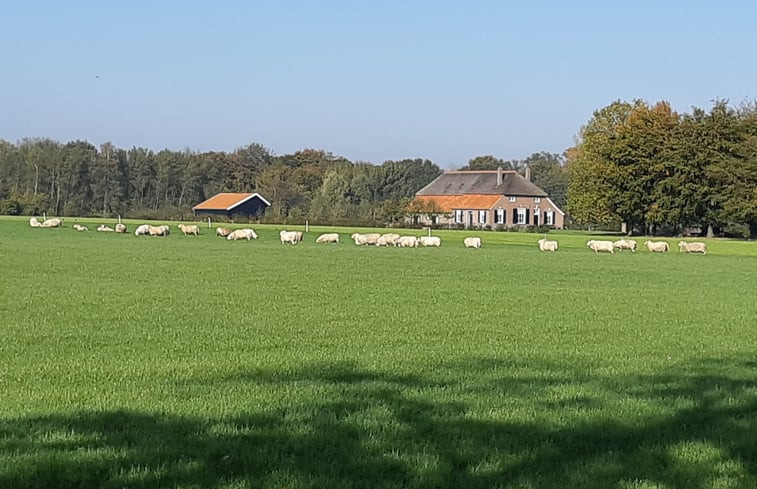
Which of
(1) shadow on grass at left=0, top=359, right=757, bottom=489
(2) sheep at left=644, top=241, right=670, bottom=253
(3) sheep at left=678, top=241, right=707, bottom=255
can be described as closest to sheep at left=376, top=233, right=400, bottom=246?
(2) sheep at left=644, top=241, right=670, bottom=253

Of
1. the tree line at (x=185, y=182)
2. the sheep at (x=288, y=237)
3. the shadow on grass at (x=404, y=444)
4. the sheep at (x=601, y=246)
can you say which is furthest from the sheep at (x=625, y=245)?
the shadow on grass at (x=404, y=444)

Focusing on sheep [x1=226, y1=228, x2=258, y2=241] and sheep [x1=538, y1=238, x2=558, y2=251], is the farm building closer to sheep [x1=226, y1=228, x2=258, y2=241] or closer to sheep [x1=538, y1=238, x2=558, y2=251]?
sheep [x1=226, y1=228, x2=258, y2=241]

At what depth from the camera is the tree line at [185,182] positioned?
359 feet

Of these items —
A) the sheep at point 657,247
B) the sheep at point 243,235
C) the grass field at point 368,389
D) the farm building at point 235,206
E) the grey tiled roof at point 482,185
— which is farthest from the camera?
the farm building at point 235,206

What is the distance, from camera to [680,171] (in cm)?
8138

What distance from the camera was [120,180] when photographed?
130 m

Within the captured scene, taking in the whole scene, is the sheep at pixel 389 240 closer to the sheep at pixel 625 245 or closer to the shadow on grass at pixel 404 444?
the sheep at pixel 625 245

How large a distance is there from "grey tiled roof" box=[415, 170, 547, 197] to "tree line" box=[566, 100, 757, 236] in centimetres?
2662

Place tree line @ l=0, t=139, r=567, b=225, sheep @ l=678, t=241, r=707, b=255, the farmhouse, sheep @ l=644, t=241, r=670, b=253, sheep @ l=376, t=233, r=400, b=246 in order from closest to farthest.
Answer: sheep @ l=644, t=241, r=670, b=253 → sheep @ l=678, t=241, r=707, b=255 → sheep @ l=376, t=233, r=400, b=246 → tree line @ l=0, t=139, r=567, b=225 → the farmhouse

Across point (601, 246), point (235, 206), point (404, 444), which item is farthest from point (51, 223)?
point (404, 444)

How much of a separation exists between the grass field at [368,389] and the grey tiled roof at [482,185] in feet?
312

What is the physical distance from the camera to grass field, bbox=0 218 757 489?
6.37 m

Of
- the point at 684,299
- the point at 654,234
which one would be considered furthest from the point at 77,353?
the point at 654,234

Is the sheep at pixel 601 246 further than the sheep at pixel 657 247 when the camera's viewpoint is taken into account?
No
